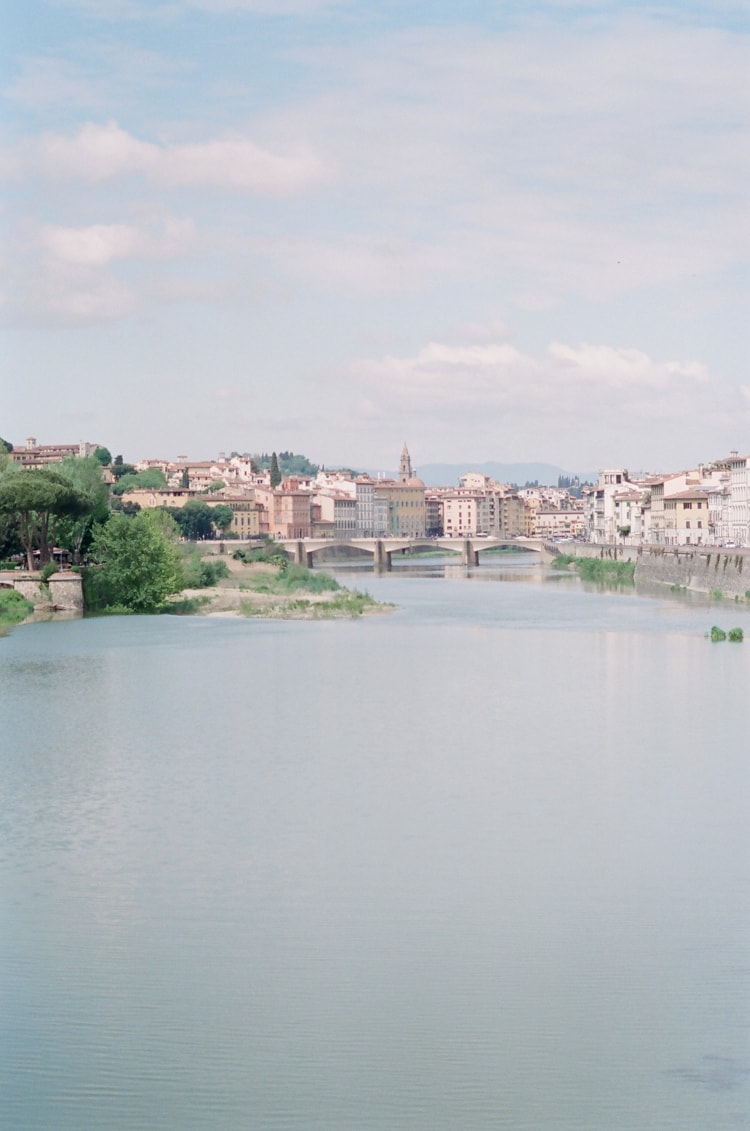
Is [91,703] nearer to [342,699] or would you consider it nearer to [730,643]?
[342,699]

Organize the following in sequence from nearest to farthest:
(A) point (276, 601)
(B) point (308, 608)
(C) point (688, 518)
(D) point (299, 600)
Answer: (B) point (308, 608) → (D) point (299, 600) → (A) point (276, 601) → (C) point (688, 518)

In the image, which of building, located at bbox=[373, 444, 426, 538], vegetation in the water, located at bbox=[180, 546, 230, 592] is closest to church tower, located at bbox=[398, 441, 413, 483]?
building, located at bbox=[373, 444, 426, 538]

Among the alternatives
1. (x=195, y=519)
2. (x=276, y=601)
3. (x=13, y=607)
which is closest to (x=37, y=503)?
(x=13, y=607)

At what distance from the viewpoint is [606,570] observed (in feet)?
158

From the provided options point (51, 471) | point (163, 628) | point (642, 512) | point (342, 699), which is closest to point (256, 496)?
point (642, 512)

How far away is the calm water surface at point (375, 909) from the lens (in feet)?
22.1

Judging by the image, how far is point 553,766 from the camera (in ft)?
44.9

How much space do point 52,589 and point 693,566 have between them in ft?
57.6

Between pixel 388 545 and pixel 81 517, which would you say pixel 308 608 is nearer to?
Answer: pixel 81 517

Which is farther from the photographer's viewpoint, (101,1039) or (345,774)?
(345,774)

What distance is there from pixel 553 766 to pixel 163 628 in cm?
1460

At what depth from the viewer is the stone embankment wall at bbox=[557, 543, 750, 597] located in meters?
36.1

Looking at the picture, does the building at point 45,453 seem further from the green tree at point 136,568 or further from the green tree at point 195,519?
the green tree at point 136,568

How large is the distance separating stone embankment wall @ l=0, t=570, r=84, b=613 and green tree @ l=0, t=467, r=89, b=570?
0.86 m
